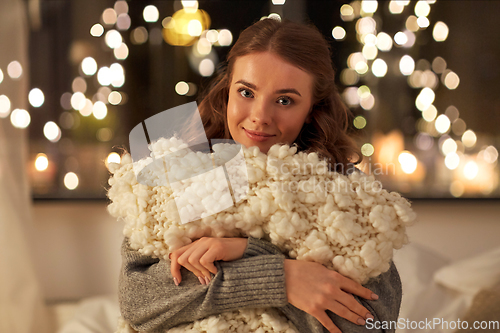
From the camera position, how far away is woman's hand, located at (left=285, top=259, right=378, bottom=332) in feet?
2.12

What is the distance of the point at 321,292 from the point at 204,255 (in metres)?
0.21

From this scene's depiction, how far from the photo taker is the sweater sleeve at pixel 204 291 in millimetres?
654

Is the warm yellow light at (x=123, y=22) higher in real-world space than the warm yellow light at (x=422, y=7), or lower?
lower

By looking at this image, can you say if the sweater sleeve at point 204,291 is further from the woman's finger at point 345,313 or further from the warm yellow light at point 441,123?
the warm yellow light at point 441,123

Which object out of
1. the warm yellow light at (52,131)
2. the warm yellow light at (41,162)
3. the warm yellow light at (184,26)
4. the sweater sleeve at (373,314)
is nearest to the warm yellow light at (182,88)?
the warm yellow light at (184,26)

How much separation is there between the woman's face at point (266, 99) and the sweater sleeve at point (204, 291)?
27 cm

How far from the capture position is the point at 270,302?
659 mm

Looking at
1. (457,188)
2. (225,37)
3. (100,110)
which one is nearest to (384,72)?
(457,188)

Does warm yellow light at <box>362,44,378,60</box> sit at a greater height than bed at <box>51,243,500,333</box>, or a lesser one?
greater

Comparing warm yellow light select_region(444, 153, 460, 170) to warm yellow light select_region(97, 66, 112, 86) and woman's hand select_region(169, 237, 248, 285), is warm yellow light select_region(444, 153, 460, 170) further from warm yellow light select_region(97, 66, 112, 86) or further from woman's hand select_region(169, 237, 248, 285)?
warm yellow light select_region(97, 66, 112, 86)

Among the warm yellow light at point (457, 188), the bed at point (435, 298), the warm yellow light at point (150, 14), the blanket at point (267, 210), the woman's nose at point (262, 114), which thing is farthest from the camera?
the warm yellow light at point (150, 14)

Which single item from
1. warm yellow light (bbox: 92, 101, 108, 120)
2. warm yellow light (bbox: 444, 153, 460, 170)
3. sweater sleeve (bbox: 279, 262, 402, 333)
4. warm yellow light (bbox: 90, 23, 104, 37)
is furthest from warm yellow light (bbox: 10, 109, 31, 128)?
warm yellow light (bbox: 444, 153, 460, 170)

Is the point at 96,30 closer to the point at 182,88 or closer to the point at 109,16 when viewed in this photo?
the point at 109,16

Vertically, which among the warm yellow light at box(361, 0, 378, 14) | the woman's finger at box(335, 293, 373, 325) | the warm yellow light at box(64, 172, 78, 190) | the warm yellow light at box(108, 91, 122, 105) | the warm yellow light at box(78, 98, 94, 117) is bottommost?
the warm yellow light at box(64, 172, 78, 190)
